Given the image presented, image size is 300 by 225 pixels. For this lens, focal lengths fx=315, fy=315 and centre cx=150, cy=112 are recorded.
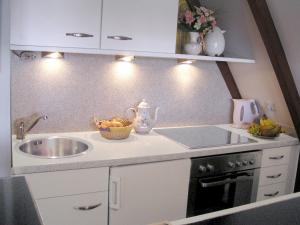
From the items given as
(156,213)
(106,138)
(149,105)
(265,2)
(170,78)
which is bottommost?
(156,213)

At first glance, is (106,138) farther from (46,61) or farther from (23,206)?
(23,206)

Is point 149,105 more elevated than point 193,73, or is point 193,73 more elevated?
point 193,73

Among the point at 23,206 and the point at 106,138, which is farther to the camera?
the point at 106,138

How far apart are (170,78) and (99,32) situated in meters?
0.86

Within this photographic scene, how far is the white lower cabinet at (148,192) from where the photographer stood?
1821mm

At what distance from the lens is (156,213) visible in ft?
6.46

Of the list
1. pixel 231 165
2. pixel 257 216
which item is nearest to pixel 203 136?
pixel 231 165

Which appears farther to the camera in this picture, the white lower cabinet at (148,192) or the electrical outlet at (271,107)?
the electrical outlet at (271,107)

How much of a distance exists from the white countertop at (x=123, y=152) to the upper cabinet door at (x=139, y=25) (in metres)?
0.61

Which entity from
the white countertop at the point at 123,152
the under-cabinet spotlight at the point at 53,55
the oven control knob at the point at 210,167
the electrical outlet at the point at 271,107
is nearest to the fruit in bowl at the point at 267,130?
the white countertop at the point at 123,152

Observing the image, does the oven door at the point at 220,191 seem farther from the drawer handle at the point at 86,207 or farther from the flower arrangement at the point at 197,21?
the flower arrangement at the point at 197,21

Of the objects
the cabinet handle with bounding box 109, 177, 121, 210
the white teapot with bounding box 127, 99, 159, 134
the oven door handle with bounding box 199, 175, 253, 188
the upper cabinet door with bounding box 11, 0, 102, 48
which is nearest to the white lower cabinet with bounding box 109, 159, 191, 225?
the cabinet handle with bounding box 109, 177, 121, 210

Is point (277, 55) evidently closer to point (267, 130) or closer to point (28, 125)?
point (267, 130)

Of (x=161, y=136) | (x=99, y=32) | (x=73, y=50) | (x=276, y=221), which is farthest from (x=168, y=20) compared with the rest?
(x=276, y=221)
